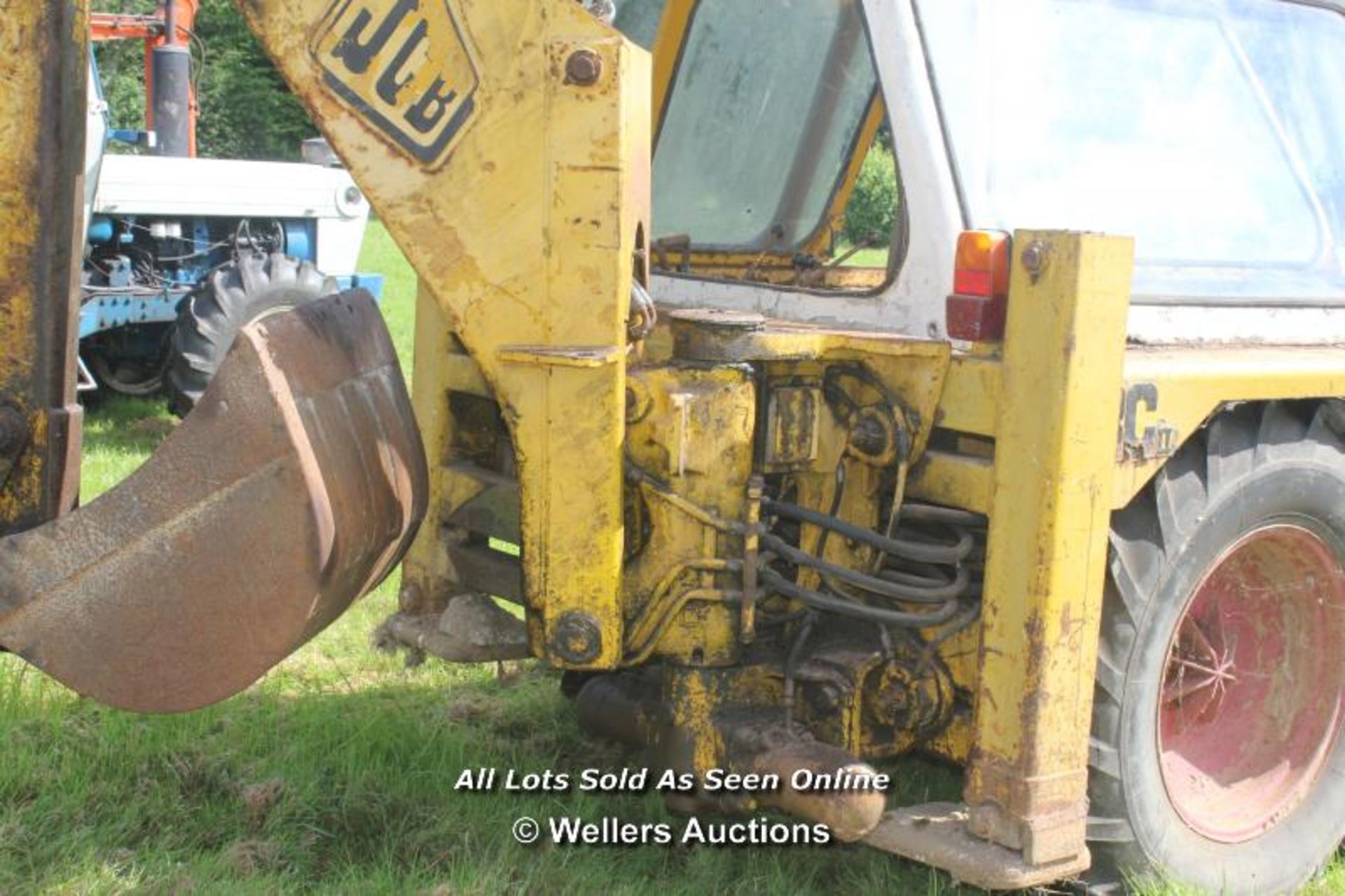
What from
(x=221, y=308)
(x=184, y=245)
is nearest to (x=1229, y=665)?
(x=221, y=308)

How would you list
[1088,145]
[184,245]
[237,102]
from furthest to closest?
[237,102]
[184,245]
[1088,145]

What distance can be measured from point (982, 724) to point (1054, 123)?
1.21m

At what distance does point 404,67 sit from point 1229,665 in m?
2.20

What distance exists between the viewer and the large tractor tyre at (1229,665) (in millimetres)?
2992

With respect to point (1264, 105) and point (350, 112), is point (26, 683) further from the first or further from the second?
point (1264, 105)

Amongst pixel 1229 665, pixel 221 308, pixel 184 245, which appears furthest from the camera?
pixel 184 245

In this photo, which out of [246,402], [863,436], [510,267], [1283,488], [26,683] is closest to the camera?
[246,402]

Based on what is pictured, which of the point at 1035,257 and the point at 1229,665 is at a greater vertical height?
the point at 1035,257

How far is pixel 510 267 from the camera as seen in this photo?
2791 millimetres

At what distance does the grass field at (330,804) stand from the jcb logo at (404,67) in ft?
4.94

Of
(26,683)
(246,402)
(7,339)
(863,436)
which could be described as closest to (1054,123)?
(863,436)

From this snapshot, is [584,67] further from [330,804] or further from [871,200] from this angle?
[871,200]

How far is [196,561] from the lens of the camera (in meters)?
2.61

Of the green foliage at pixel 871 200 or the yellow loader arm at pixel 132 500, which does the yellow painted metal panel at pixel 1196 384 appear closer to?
the green foliage at pixel 871 200
